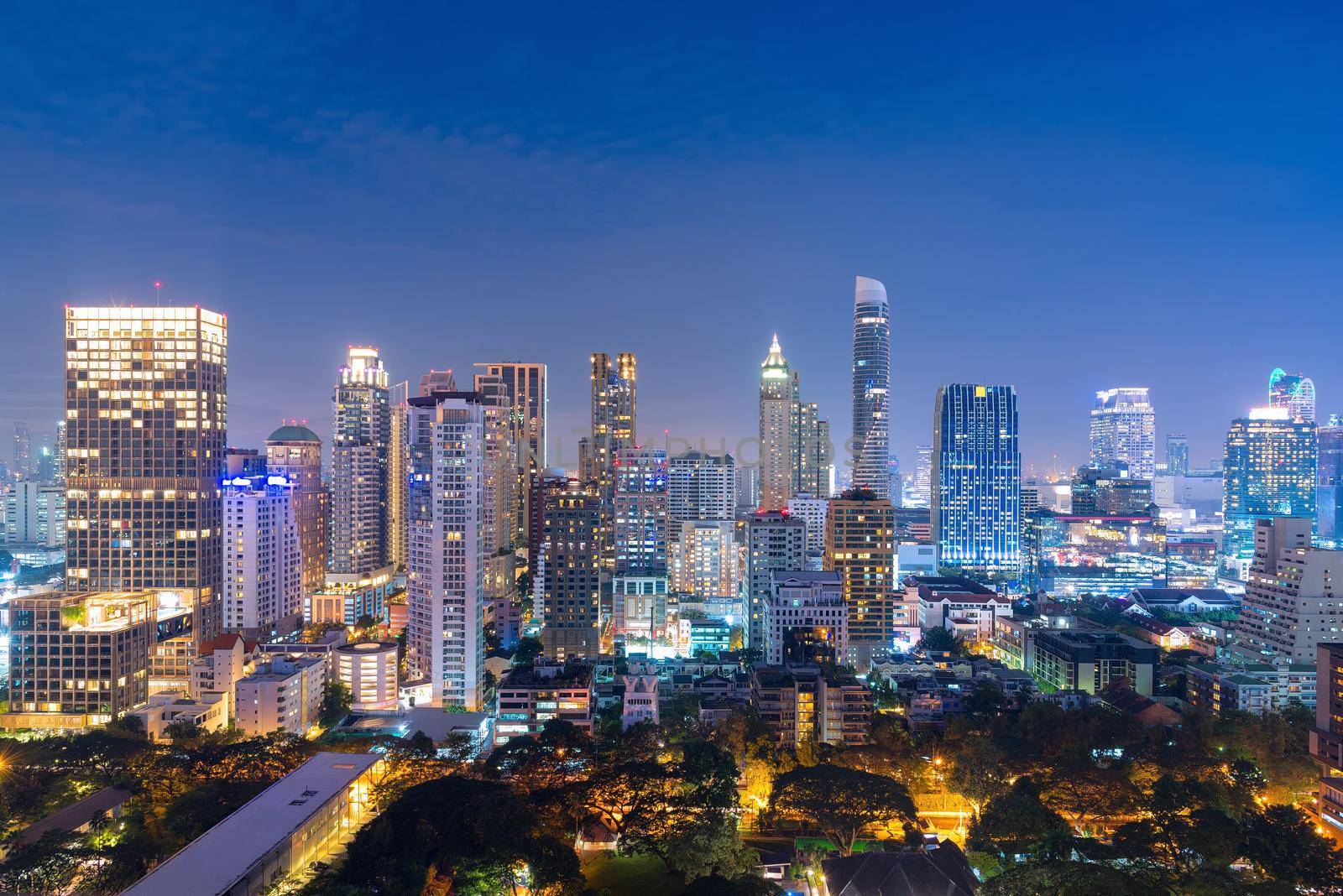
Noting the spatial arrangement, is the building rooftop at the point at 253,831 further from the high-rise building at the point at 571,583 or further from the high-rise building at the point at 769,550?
the high-rise building at the point at 769,550

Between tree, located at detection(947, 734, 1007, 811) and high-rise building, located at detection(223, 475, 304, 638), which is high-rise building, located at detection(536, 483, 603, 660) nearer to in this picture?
high-rise building, located at detection(223, 475, 304, 638)

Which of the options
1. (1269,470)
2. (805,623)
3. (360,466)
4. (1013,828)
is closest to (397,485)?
(360,466)

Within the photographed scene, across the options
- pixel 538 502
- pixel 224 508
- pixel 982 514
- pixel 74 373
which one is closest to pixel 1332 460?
pixel 982 514

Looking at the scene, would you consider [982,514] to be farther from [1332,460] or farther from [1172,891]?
[1172,891]

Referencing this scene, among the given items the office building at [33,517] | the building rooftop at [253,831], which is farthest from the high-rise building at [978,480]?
the office building at [33,517]

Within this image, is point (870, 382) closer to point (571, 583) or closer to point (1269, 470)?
point (1269, 470)

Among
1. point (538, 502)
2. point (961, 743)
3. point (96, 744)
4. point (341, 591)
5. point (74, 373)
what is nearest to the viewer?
point (96, 744)
